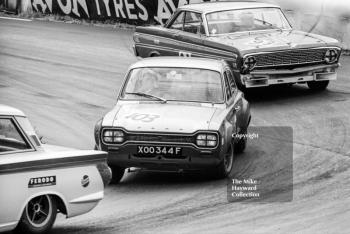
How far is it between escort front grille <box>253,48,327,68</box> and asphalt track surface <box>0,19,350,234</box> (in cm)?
66

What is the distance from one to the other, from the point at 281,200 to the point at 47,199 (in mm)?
2841

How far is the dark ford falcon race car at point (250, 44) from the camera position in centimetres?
1541

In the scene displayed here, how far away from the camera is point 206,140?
425 inches

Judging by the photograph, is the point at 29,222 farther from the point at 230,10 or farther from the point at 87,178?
the point at 230,10

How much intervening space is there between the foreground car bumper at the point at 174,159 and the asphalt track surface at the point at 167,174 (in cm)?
25

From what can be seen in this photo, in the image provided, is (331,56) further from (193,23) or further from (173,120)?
(173,120)

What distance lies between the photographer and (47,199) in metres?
8.28

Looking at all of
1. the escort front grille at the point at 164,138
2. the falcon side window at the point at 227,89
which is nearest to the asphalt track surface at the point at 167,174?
the escort front grille at the point at 164,138

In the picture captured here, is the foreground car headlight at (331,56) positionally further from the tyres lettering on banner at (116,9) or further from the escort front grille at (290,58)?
the tyres lettering on banner at (116,9)

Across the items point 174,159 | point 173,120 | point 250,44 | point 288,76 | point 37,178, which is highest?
point 37,178

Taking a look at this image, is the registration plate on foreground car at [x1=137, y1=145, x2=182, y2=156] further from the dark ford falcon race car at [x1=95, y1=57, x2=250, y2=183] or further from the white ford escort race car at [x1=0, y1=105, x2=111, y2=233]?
the white ford escort race car at [x1=0, y1=105, x2=111, y2=233]

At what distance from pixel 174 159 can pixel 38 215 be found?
2.77m

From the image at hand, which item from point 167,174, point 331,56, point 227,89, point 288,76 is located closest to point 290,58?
point 288,76

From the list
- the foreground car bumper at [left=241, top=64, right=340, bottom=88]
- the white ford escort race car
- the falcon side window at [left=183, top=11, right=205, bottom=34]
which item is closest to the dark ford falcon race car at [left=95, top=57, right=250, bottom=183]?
the white ford escort race car
